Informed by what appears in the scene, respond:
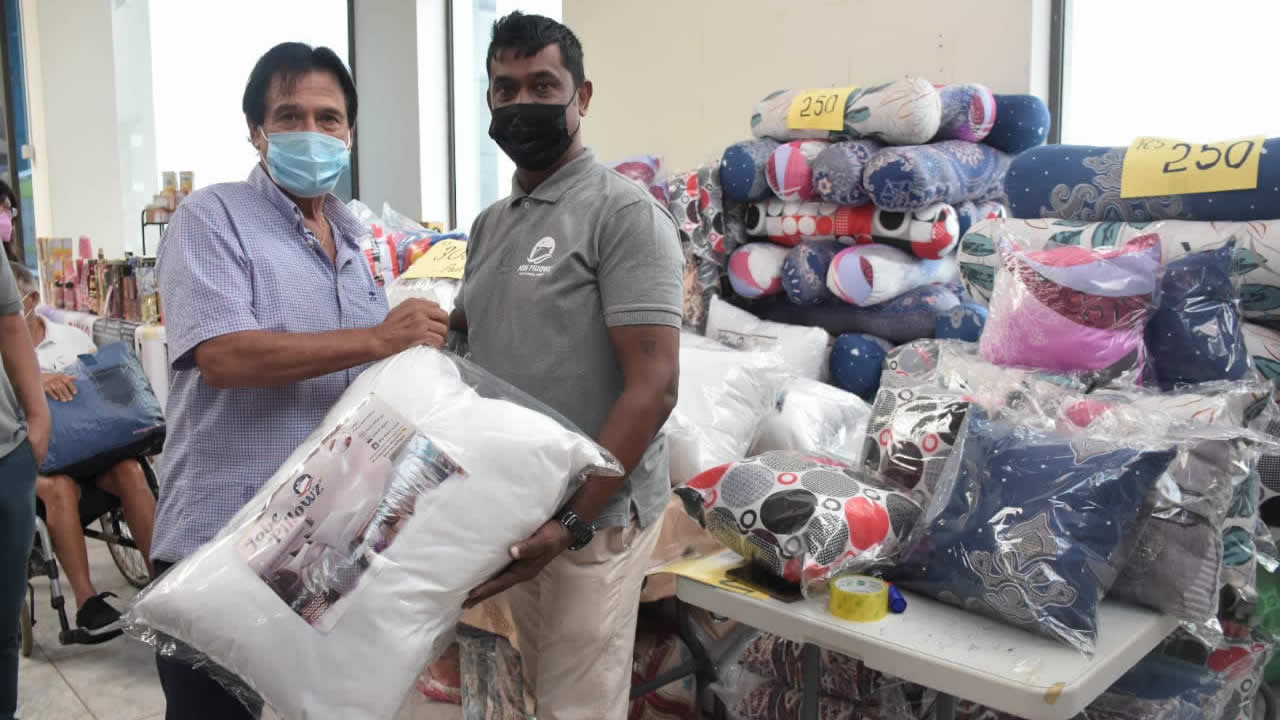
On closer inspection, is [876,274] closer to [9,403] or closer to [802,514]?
[802,514]

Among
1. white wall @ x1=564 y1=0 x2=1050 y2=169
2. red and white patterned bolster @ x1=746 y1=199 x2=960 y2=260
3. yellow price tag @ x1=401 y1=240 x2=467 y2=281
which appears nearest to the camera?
red and white patterned bolster @ x1=746 y1=199 x2=960 y2=260

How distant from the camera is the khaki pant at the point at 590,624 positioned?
1.39 m

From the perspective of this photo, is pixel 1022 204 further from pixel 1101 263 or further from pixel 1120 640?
pixel 1120 640

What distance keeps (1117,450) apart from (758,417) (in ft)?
3.56

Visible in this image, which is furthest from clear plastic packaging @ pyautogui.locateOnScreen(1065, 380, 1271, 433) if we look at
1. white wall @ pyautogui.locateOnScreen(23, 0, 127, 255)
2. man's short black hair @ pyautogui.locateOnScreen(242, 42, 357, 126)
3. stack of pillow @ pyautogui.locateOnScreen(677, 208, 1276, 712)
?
white wall @ pyautogui.locateOnScreen(23, 0, 127, 255)

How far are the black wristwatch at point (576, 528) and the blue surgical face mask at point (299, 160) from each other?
2.12 ft

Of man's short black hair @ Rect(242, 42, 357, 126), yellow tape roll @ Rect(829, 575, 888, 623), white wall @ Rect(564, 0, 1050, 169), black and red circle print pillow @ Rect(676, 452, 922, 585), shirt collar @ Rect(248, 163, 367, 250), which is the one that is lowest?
yellow tape roll @ Rect(829, 575, 888, 623)

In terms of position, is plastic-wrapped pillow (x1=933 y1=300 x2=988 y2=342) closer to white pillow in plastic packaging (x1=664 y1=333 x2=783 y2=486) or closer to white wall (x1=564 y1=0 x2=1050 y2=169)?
white pillow in plastic packaging (x1=664 y1=333 x2=783 y2=486)

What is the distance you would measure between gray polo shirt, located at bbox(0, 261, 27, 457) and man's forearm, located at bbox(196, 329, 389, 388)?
29.2 inches

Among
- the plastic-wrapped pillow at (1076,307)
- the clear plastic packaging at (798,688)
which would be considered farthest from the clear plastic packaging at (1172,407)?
the clear plastic packaging at (798,688)

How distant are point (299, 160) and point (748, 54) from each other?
250cm

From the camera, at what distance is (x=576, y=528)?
1.24 m

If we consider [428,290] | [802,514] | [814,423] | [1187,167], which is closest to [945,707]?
→ [802,514]

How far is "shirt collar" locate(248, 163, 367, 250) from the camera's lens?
140cm
